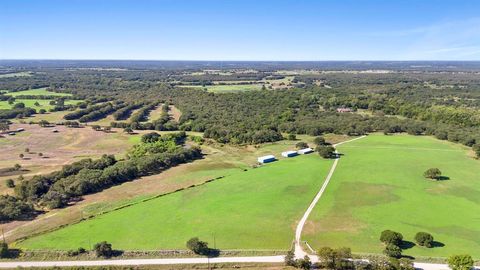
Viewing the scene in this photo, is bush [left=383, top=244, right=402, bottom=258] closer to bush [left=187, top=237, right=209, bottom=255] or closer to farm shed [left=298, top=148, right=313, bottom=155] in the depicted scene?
bush [left=187, top=237, right=209, bottom=255]

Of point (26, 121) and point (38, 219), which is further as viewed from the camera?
point (26, 121)

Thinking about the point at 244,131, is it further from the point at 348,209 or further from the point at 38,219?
the point at 38,219

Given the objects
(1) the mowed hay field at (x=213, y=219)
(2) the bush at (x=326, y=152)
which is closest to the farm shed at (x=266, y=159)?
(2) the bush at (x=326, y=152)

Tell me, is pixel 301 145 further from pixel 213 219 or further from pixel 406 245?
pixel 406 245

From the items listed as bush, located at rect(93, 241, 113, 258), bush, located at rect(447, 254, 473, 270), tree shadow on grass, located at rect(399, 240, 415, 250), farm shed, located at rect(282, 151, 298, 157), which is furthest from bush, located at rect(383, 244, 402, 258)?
farm shed, located at rect(282, 151, 298, 157)

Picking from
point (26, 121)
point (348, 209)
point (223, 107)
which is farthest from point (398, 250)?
point (26, 121)

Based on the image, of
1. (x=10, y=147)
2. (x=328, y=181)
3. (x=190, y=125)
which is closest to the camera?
(x=328, y=181)

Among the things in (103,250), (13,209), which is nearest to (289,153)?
(103,250)
